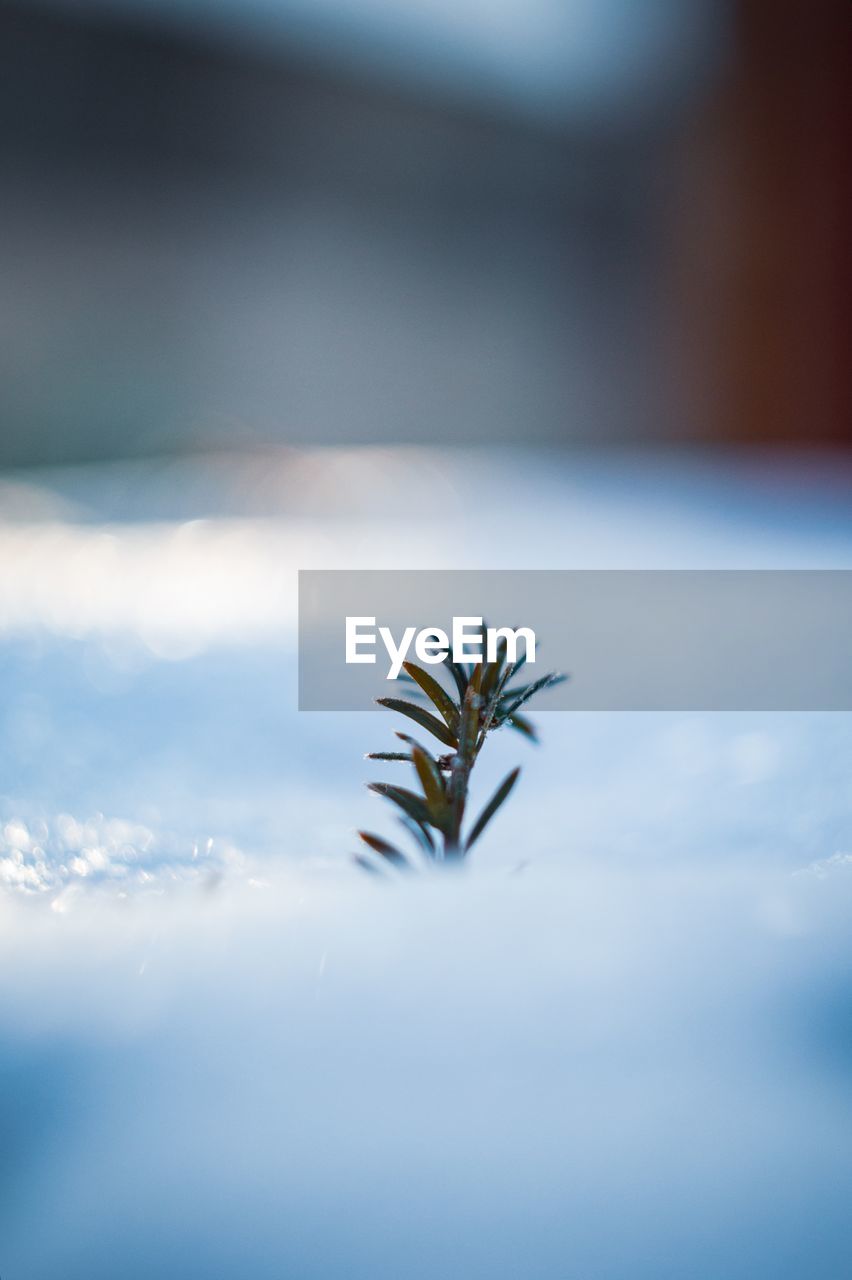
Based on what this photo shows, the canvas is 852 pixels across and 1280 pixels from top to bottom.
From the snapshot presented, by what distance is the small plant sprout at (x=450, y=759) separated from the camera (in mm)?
297

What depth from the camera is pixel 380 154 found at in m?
1.84

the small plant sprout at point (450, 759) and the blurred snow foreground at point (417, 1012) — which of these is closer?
the blurred snow foreground at point (417, 1012)

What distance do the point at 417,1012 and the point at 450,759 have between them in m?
0.10

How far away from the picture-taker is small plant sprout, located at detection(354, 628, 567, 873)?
0.97 feet

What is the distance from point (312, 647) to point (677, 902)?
1.16 feet

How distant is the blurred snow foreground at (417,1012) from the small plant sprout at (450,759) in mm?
17

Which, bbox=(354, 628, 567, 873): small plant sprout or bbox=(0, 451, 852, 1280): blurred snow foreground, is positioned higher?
bbox=(354, 628, 567, 873): small plant sprout

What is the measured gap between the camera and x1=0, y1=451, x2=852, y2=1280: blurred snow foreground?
0.20 m

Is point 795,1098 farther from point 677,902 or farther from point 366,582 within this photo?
point 366,582

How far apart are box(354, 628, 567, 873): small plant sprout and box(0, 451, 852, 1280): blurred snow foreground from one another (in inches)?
0.7

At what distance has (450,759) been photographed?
1.09 ft

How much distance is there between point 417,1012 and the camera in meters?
0.24

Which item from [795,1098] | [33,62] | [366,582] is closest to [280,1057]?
[795,1098]

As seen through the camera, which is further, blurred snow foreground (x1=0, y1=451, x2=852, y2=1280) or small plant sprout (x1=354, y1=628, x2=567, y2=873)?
small plant sprout (x1=354, y1=628, x2=567, y2=873)
